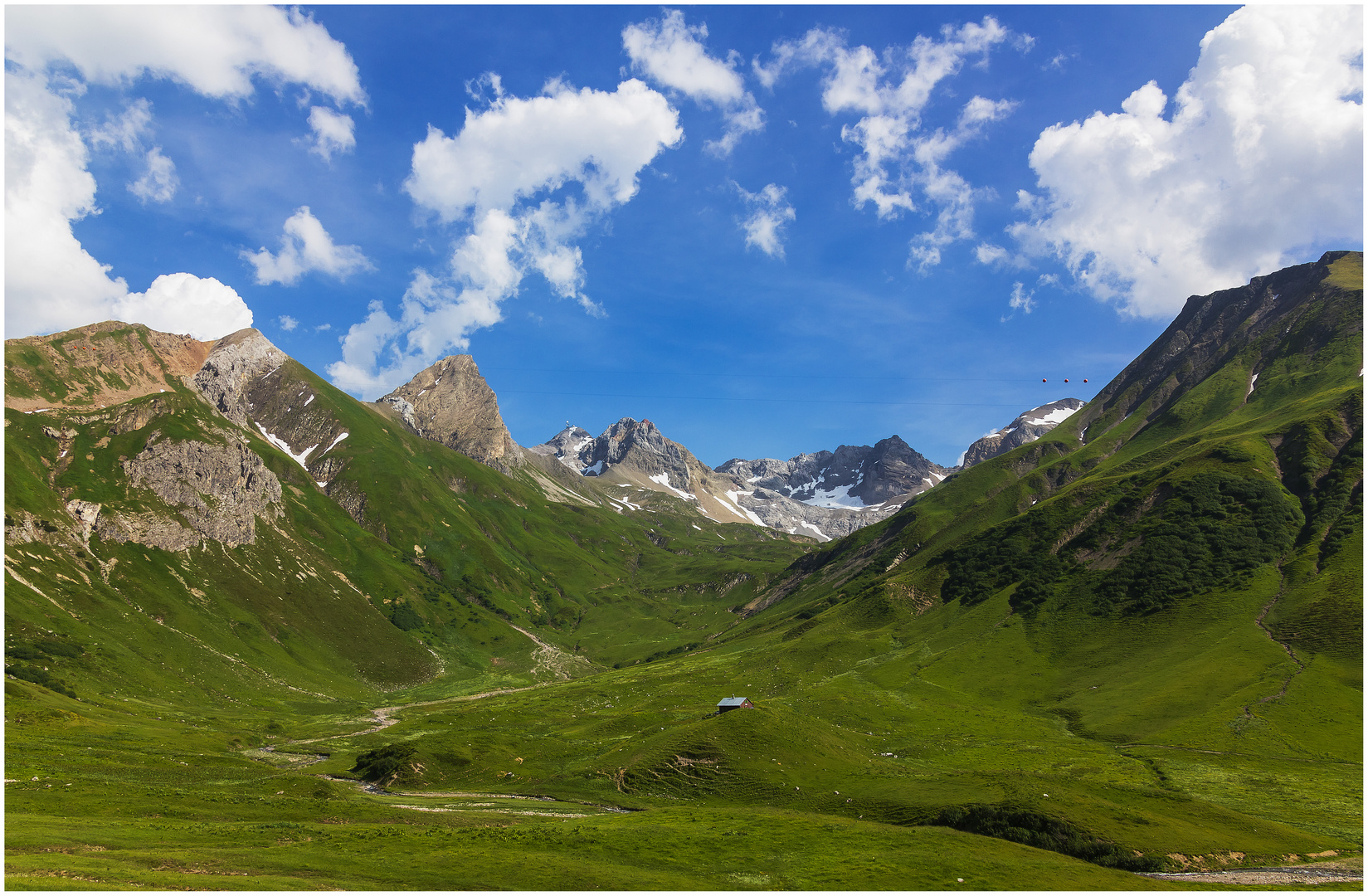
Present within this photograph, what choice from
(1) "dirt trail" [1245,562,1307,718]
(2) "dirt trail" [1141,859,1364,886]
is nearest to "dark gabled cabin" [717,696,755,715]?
(2) "dirt trail" [1141,859,1364,886]

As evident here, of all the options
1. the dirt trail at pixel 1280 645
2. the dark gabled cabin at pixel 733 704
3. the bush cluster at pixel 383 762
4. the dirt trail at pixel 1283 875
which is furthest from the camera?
the dark gabled cabin at pixel 733 704

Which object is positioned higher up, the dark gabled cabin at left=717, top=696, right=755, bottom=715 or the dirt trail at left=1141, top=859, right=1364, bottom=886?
the dark gabled cabin at left=717, top=696, right=755, bottom=715

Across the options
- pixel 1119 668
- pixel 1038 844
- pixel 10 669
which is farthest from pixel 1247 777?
pixel 10 669

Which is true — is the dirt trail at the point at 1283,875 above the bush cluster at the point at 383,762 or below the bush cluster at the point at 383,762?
below

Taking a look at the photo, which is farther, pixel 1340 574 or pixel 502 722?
pixel 502 722

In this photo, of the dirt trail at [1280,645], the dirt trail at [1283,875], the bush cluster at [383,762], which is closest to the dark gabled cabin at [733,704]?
the bush cluster at [383,762]

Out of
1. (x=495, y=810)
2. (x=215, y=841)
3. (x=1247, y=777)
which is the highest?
(x=215, y=841)

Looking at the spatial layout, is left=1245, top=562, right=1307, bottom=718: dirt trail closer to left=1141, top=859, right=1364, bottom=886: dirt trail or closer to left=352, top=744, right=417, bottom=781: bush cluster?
left=1141, top=859, right=1364, bottom=886: dirt trail

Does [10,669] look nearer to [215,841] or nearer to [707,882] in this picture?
[215,841]

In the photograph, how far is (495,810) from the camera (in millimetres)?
101875

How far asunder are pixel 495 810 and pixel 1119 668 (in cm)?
15339

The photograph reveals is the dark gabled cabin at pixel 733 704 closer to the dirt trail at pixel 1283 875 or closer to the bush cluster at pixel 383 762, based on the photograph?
the bush cluster at pixel 383 762

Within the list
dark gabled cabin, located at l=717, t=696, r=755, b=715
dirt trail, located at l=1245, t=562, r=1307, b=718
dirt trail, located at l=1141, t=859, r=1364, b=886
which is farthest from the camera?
dark gabled cabin, located at l=717, t=696, r=755, b=715

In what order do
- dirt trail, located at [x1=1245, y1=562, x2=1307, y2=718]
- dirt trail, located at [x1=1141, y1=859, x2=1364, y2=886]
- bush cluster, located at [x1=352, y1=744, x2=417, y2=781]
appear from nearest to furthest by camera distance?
dirt trail, located at [x1=1141, y1=859, x2=1364, y2=886]
bush cluster, located at [x1=352, y1=744, x2=417, y2=781]
dirt trail, located at [x1=1245, y1=562, x2=1307, y2=718]
